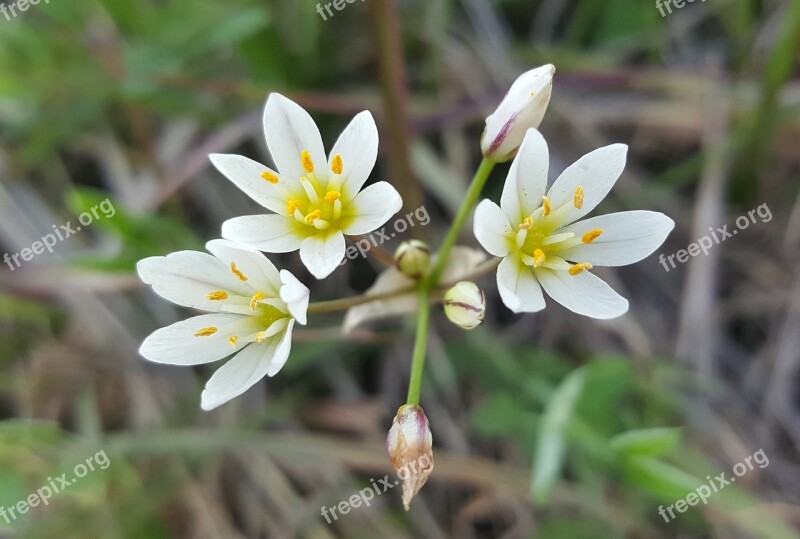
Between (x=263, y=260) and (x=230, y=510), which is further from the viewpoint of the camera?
(x=230, y=510)

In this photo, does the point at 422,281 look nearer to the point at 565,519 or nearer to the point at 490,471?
the point at 490,471

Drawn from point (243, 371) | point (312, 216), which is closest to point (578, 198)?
point (312, 216)

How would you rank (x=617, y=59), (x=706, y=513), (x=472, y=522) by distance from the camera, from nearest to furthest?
(x=706, y=513)
(x=472, y=522)
(x=617, y=59)

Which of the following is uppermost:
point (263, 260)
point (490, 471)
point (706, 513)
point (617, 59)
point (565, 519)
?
point (263, 260)

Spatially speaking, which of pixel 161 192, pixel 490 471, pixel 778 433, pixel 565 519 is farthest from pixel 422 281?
pixel 778 433

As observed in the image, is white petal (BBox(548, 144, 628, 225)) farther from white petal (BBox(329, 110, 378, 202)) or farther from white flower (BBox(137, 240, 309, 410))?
white flower (BBox(137, 240, 309, 410))

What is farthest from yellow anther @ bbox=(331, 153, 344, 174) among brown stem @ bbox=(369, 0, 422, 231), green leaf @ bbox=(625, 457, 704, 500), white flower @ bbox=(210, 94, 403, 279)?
green leaf @ bbox=(625, 457, 704, 500)

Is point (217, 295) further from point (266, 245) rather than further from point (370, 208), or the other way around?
point (370, 208)
